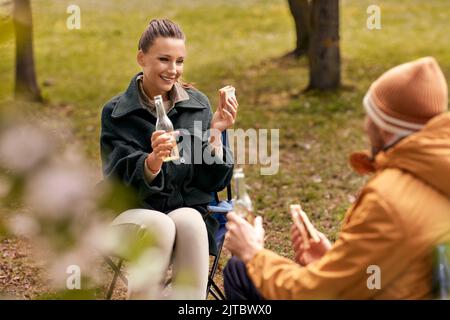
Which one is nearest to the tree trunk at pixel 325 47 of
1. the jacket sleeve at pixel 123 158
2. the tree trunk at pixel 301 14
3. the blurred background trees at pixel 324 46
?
the blurred background trees at pixel 324 46

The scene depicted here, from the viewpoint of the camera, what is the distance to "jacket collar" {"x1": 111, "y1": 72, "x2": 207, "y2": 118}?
3.24 metres

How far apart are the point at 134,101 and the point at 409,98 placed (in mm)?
1632

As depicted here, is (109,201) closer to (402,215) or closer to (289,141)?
(402,215)

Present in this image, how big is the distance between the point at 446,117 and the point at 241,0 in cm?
1445

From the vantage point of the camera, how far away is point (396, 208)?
1776 mm

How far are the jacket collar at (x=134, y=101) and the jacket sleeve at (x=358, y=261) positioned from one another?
1.48m

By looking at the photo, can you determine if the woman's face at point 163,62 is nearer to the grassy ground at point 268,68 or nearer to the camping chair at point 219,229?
the camping chair at point 219,229

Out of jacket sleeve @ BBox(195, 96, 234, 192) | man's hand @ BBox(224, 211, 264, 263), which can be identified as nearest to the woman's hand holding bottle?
jacket sleeve @ BBox(195, 96, 234, 192)

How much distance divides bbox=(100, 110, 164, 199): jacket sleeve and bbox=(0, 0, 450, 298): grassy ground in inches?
45.1

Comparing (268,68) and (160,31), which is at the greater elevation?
(160,31)

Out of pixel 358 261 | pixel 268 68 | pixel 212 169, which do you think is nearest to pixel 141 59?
pixel 212 169

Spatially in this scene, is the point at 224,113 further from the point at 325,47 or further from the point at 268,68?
the point at 268,68

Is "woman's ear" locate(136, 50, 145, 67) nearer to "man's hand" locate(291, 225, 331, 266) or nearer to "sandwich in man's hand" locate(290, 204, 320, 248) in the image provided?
"sandwich in man's hand" locate(290, 204, 320, 248)
